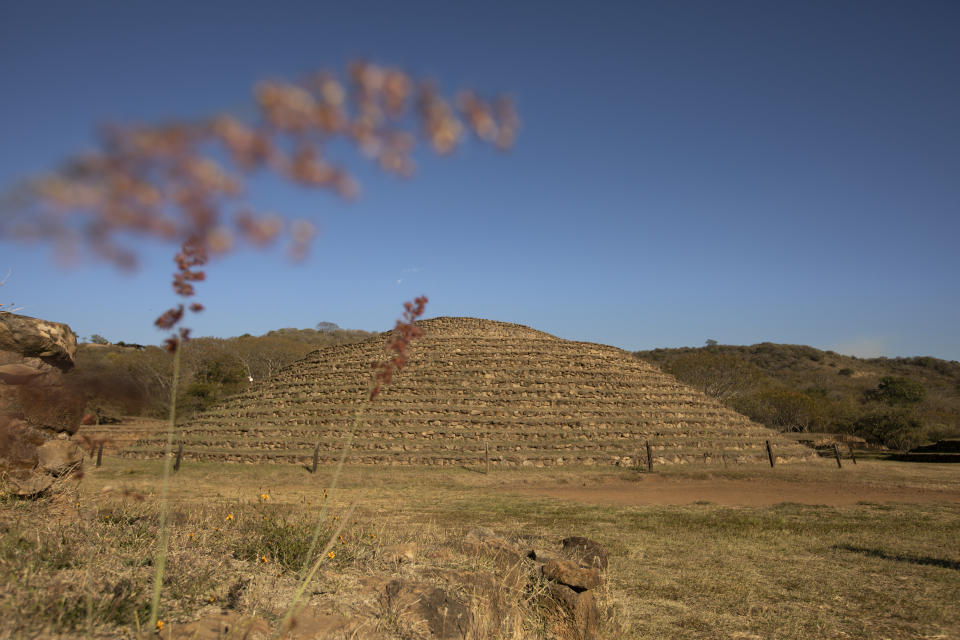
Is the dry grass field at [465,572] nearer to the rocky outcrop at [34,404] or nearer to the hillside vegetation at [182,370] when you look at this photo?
the rocky outcrop at [34,404]

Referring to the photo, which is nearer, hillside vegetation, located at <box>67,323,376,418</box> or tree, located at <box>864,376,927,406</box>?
hillside vegetation, located at <box>67,323,376,418</box>

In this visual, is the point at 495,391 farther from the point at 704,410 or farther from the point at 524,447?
the point at 704,410

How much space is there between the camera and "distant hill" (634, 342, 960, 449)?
34312mm

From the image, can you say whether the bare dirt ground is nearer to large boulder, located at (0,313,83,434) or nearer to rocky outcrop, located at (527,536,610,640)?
rocky outcrop, located at (527,536,610,640)

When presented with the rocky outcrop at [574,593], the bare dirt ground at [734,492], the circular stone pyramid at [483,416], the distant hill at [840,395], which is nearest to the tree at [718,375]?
the distant hill at [840,395]

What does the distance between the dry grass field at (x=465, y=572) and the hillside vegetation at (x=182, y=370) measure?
661 millimetres

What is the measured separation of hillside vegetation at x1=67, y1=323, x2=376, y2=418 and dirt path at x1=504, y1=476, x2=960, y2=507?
12195mm

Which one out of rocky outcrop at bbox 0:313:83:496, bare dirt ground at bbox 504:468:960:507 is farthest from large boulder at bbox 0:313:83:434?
bare dirt ground at bbox 504:468:960:507

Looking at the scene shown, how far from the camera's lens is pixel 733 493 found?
54.0 feet

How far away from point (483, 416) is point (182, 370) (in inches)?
899

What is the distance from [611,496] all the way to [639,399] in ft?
50.2

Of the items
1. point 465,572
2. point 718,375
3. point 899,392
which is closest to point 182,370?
point 465,572

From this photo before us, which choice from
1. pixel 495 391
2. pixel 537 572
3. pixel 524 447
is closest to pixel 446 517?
pixel 537 572

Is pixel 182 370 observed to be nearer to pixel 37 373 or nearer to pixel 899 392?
pixel 37 373
